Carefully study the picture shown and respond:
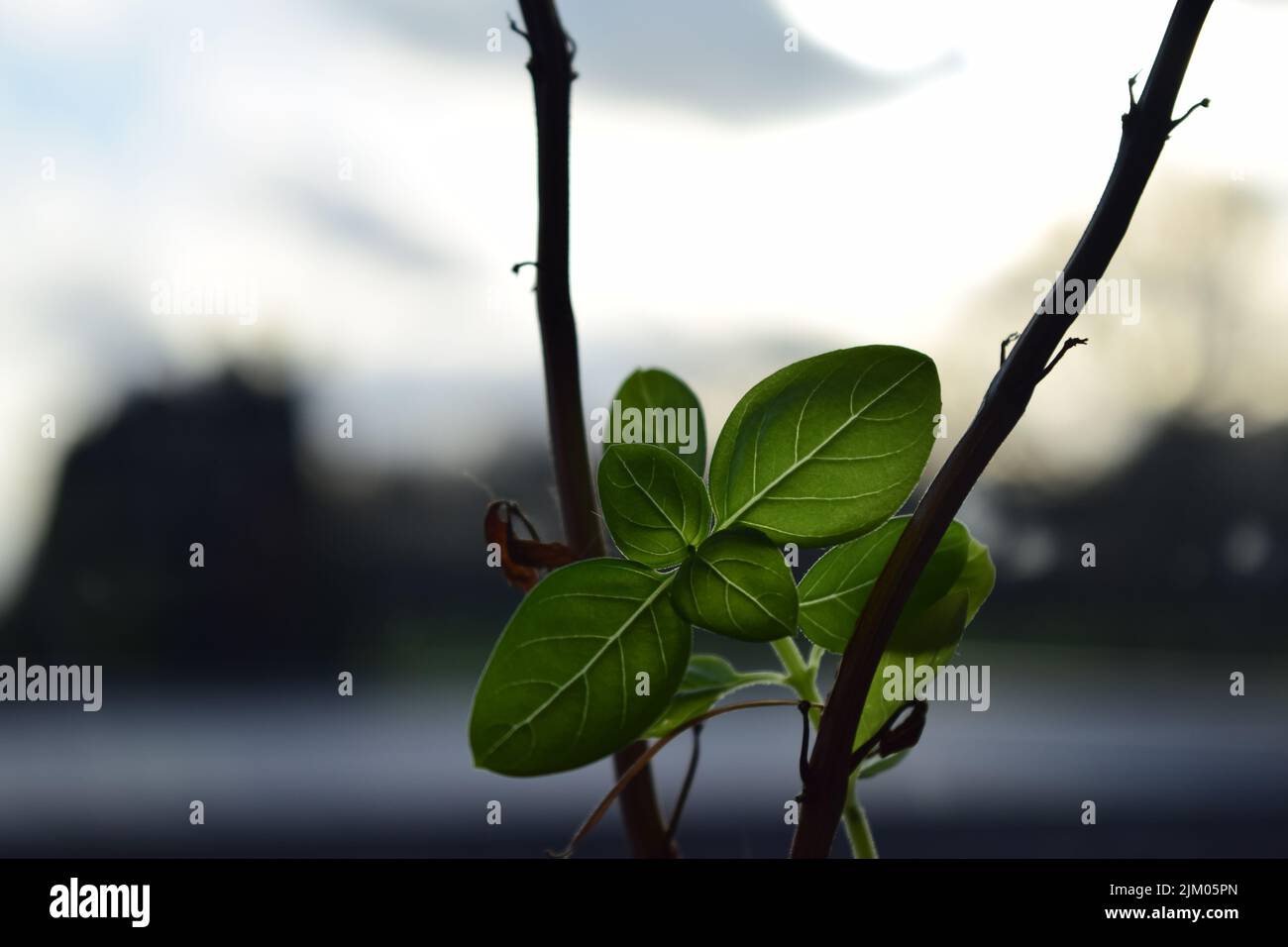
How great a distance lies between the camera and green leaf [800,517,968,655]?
0.58ft

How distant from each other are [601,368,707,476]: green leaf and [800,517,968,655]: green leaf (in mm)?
59

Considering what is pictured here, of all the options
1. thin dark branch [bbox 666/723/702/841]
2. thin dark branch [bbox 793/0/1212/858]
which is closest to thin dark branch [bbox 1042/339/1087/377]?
thin dark branch [bbox 793/0/1212/858]

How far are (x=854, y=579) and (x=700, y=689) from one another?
4 cm

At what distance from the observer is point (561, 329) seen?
0.69ft

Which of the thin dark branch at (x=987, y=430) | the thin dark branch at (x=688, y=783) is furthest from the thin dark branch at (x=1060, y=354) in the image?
the thin dark branch at (x=688, y=783)

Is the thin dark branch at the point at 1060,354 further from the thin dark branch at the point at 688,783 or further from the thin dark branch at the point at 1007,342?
the thin dark branch at the point at 688,783

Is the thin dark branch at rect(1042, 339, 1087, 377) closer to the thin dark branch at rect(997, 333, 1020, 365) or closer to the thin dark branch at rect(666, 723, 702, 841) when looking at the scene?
the thin dark branch at rect(997, 333, 1020, 365)

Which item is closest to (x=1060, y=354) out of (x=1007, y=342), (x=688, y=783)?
(x=1007, y=342)

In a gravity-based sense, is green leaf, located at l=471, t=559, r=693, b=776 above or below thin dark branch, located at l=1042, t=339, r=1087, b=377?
below

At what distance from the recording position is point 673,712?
7.6 inches

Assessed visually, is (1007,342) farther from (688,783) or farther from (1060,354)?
(688,783)

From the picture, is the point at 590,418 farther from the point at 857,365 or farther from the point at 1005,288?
the point at 1005,288

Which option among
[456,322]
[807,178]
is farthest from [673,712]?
[456,322]

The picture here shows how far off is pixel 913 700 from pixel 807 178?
0.46m
